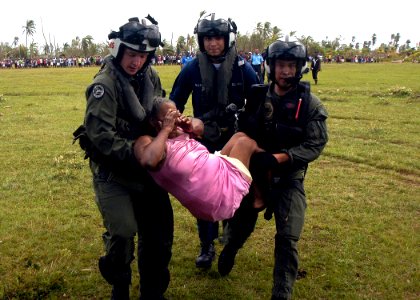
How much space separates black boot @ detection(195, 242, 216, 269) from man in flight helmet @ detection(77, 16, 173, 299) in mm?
1165

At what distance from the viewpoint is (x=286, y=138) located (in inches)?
173

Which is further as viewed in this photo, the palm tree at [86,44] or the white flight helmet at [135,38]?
the palm tree at [86,44]

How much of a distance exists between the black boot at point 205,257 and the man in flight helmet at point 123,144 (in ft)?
3.82

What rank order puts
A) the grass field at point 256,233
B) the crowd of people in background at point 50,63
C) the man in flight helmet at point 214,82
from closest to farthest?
the grass field at point 256,233, the man in flight helmet at point 214,82, the crowd of people in background at point 50,63

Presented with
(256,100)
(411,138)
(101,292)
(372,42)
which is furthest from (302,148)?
(372,42)

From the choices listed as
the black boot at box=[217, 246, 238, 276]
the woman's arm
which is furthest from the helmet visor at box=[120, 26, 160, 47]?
the black boot at box=[217, 246, 238, 276]

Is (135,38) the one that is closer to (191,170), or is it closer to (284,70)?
(191,170)

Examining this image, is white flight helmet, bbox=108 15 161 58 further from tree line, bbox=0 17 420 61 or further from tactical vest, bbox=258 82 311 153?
tree line, bbox=0 17 420 61

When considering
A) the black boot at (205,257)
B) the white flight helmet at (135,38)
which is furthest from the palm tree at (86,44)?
the white flight helmet at (135,38)

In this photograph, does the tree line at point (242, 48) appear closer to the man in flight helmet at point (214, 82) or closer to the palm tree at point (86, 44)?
the palm tree at point (86, 44)

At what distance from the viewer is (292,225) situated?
4352 millimetres

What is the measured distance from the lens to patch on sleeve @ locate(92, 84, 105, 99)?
3840 mm

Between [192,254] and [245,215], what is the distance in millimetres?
1587

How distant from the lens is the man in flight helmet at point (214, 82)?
5160 millimetres
